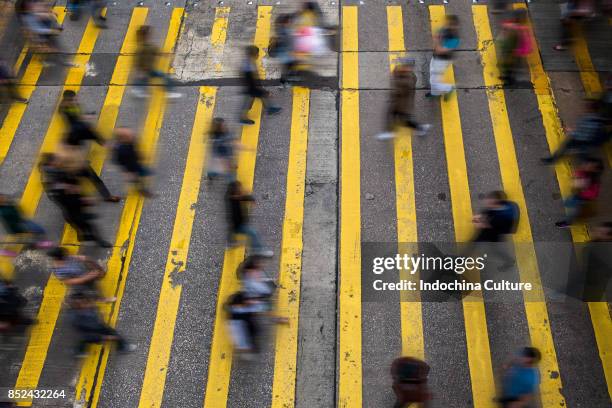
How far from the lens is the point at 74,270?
7.55m

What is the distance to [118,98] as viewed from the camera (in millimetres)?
11422

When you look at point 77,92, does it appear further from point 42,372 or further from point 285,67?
point 42,372

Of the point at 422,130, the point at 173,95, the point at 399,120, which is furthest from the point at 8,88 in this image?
the point at 422,130

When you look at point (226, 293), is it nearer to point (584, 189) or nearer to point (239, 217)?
point (239, 217)

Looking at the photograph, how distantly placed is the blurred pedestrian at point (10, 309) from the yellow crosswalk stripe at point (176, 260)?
2.03 meters

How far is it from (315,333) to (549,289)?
3.83 m

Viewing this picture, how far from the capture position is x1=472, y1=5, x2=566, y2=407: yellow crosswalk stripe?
7551mm

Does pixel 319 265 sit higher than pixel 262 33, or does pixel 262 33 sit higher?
pixel 262 33

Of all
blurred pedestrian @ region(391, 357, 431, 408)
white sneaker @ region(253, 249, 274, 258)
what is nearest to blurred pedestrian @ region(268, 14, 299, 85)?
white sneaker @ region(253, 249, 274, 258)

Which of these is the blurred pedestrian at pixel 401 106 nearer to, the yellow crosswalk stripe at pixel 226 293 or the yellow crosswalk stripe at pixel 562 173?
the yellow crosswalk stripe at pixel 562 173

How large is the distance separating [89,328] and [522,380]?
5.83m

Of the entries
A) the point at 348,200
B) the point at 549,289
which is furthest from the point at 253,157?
the point at 549,289

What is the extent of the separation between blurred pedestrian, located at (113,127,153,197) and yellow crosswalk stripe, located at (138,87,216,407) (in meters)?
0.85

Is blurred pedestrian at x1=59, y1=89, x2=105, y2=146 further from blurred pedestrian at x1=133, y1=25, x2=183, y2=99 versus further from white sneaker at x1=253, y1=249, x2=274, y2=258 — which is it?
white sneaker at x1=253, y1=249, x2=274, y2=258
